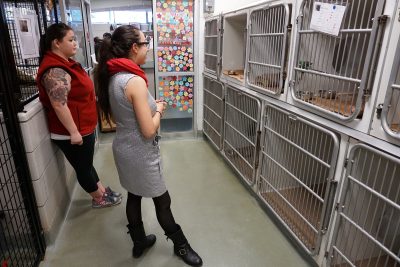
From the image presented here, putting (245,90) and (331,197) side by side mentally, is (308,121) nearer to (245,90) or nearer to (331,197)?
(331,197)

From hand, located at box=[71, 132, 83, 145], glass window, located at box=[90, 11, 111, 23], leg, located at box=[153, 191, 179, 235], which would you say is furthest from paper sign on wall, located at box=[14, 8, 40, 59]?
glass window, located at box=[90, 11, 111, 23]

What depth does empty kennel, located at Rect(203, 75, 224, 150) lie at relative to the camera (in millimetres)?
3176

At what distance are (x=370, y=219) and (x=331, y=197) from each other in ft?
0.69

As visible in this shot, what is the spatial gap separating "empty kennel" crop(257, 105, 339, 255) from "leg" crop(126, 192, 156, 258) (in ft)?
3.24

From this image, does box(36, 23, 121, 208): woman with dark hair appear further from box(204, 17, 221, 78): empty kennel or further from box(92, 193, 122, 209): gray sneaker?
box(204, 17, 221, 78): empty kennel

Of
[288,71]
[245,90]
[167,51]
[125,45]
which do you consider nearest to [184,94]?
[167,51]

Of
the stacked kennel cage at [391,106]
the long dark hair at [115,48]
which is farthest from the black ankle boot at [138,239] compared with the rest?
the stacked kennel cage at [391,106]

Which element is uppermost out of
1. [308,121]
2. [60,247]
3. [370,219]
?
[308,121]

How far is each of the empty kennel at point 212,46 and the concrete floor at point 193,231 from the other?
1.24 metres

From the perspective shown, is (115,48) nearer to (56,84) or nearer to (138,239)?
(56,84)

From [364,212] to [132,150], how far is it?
1241mm

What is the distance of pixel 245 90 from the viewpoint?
248 centimetres

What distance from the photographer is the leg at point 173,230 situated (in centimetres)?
165

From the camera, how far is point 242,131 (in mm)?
2682
